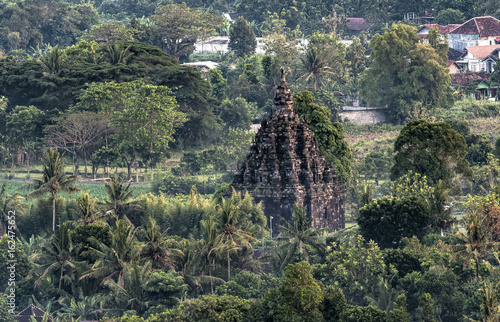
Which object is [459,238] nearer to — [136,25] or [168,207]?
[168,207]

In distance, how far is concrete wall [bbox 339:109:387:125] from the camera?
5896 inches

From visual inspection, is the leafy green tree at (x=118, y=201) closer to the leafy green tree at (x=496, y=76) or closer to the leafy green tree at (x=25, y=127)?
the leafy green tree at (x=25, y=127)

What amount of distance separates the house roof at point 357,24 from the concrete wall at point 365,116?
48.2 meters

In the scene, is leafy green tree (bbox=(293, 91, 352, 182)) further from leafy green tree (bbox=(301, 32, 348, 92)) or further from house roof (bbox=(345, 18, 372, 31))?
house roof (bbox=(345, 18, 372, 31))

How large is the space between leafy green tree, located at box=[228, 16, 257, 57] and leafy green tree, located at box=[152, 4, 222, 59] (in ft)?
13.8

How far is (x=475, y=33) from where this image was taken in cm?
17762

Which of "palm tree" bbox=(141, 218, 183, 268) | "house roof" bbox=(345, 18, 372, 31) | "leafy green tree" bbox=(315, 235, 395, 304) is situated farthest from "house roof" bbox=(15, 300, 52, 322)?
"house roof" bbox=(345, 18, 372, 31)

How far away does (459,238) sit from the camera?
272ft

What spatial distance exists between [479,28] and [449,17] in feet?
33.3

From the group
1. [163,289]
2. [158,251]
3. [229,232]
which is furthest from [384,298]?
[158,251]

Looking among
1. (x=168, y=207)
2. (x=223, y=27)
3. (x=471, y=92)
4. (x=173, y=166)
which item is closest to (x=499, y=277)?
(x=168, y=207)

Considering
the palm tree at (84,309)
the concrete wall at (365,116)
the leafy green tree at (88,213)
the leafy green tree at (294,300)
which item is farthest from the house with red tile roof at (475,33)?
the leafy green tree at (294,300)

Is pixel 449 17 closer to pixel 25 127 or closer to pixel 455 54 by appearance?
pixel 455 54

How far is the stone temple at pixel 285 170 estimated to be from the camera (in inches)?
4045
